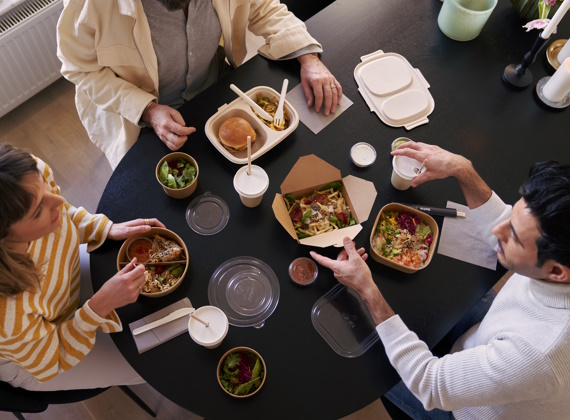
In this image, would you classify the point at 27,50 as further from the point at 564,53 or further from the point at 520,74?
the point at 564,53

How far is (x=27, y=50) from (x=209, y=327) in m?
1.98

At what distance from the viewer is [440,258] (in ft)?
4.91

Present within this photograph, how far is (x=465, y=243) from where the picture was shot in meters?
1.52

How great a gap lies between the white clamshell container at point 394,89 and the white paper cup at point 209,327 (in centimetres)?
93

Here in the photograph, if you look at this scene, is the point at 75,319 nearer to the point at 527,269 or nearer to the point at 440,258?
the point at 440,258

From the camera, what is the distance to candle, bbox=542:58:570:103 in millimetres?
1688

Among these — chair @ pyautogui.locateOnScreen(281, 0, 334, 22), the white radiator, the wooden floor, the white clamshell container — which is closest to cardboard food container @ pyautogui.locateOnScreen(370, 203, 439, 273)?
the white clamshell container

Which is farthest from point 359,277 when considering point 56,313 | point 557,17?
point 557,17

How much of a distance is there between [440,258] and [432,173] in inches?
11.2

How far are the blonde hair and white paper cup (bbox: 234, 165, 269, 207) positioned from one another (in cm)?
59

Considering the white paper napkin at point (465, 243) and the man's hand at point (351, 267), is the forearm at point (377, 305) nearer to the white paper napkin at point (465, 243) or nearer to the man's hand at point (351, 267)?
the man's hand at point (351, 267)

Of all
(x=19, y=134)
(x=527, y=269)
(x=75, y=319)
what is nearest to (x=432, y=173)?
(x=527, y=269)

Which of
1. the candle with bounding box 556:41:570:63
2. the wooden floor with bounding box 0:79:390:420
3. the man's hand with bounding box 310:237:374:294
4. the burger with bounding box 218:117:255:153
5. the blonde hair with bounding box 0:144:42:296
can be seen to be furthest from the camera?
the wooden floor with bounding box 0:79:390:420

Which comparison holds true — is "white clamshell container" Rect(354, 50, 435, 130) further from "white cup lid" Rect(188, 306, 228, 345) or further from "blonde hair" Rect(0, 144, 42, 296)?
"blonde hair" Rect(0, 144, 42, 296)
